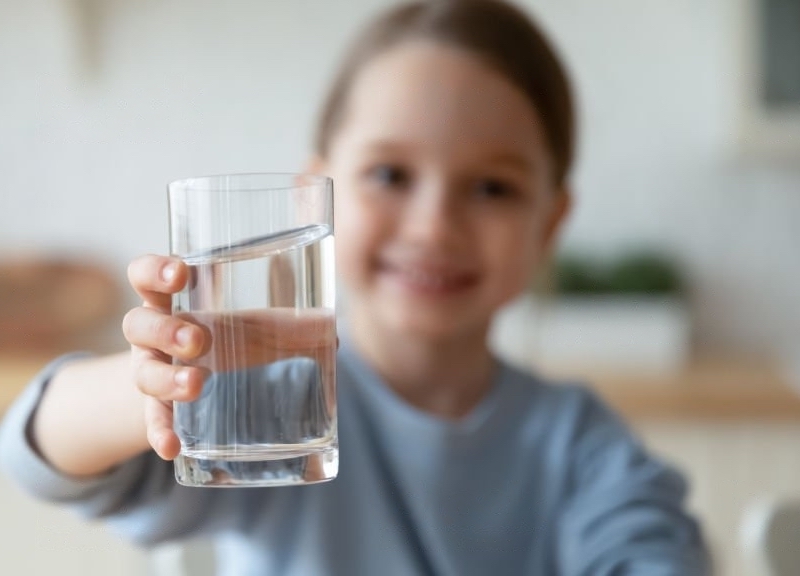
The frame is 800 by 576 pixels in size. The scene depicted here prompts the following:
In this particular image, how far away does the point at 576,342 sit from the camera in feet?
7.01

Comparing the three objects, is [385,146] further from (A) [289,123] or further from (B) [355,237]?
(A) [289,123]

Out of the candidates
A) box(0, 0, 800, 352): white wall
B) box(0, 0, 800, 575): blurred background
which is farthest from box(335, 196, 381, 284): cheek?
box(0, 0, 800, 352): white wall

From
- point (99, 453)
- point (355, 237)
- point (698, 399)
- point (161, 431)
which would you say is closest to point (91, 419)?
point (99, 453)

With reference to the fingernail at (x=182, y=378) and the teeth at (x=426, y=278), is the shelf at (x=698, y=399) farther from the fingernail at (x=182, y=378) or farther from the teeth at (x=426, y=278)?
the fingernail at (x=182, y=378)

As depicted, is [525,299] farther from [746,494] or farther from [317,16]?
[317,16]

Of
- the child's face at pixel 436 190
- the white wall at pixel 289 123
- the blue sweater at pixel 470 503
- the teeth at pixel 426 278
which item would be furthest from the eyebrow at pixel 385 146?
the white wall at pixel 289 123

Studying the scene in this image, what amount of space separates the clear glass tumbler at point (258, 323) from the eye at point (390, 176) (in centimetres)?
40

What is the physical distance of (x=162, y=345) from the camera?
1.71 feet

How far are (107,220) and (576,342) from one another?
1050 millimetres

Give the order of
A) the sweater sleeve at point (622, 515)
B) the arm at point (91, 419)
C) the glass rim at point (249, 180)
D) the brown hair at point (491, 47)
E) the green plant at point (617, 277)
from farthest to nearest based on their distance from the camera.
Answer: the green plant at point (617, 277), the brown hair at point (491, 47), the sweater sleeve at point (622, 515), the arm at point (91, 419), the glass rim at point (249, 180)

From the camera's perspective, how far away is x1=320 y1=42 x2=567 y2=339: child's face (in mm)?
900

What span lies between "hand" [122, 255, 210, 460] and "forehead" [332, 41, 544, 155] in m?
0.39

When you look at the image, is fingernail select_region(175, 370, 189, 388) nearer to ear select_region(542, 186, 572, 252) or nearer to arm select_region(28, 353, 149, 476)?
arm select_region(28, 353, 149, 476)

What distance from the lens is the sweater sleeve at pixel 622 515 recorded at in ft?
2.82
